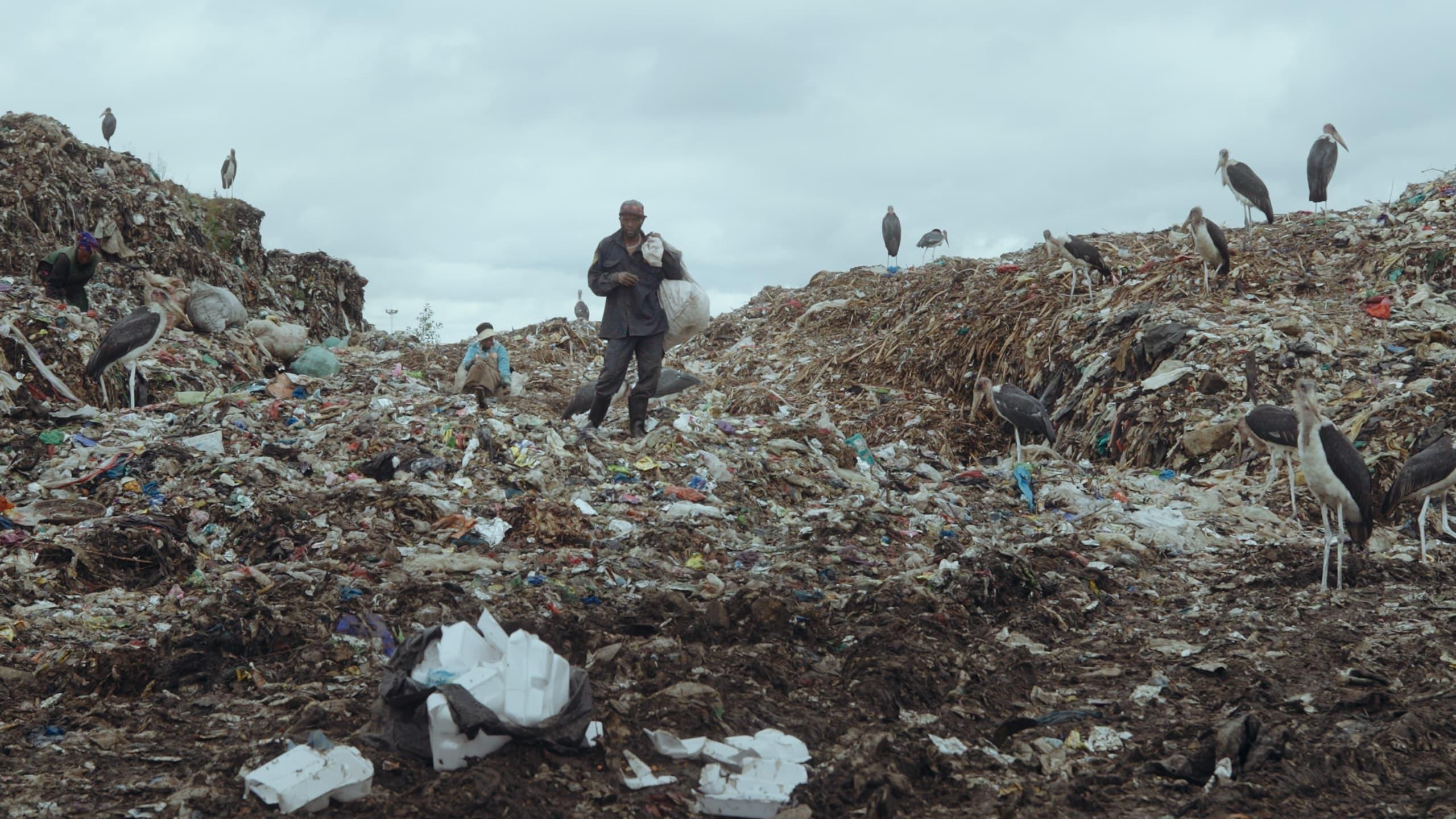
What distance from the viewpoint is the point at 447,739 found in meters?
3.18

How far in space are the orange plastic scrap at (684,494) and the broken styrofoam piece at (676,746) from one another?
11.9 feet

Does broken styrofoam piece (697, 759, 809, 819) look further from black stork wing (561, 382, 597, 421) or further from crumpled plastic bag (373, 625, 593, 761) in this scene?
black stork wing (561, 382, 597, 421)

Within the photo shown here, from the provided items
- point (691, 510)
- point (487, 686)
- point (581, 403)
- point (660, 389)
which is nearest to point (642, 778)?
point (487, 686)

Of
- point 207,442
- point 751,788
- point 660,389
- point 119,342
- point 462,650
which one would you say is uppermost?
point 119,342

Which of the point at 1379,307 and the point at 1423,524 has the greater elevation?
the point at 1379,307

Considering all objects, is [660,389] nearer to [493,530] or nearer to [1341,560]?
[493,530]

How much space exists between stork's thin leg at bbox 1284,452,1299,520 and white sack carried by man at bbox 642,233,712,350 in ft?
14.0

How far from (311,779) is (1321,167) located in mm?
15068

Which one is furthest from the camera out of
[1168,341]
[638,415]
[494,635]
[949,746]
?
[1168,341]

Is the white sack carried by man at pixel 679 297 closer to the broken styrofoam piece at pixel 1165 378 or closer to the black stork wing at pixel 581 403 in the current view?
the black stork wing at pixel 581 403

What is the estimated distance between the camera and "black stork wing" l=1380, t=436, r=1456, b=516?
622 cm

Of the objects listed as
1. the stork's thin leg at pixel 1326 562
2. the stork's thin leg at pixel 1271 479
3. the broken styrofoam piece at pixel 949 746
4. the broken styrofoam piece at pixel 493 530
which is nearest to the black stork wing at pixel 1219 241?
the stork's thin leg at pixel 1271 479

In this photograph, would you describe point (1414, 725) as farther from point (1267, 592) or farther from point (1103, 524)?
point (1103, 524)

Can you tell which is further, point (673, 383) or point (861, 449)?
point (673, 383)
